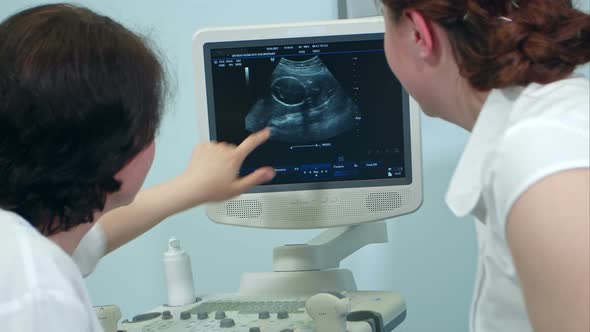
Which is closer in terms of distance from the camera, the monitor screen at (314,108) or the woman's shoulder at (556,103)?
the woman's shoulder at (556,103)

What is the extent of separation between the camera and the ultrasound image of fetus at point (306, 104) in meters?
1.66

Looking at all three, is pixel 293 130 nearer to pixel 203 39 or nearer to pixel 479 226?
pixel 203 39

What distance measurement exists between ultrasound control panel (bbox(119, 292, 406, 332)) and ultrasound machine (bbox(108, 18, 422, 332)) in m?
0.01

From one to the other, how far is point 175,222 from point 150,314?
62 centimetres

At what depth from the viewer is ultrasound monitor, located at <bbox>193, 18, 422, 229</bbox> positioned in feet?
5.43

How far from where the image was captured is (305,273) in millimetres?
1680

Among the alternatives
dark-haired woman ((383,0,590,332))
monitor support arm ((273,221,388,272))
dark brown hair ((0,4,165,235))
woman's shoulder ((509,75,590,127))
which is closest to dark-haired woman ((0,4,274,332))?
dark brown hair ((0,4,165,235))

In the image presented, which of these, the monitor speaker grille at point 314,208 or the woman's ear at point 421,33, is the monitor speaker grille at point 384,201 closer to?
the monitor speaker grille at point 314,208

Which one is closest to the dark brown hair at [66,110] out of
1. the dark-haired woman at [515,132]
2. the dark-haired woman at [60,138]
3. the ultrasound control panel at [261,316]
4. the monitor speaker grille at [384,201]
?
the dark-haired woman at [60,138]

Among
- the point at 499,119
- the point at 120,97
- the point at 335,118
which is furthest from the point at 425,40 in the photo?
the point at 335,118

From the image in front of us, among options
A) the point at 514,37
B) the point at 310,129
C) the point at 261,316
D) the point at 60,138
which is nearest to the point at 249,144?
the point at 310,129

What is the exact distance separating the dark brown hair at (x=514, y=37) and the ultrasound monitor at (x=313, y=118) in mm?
730

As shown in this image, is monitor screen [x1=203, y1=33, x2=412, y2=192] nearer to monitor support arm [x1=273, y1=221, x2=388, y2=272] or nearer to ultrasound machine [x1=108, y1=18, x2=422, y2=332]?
ultrasound machine [x1=108, y1=18, x2=422, y2=332]

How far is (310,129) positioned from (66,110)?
758mm
